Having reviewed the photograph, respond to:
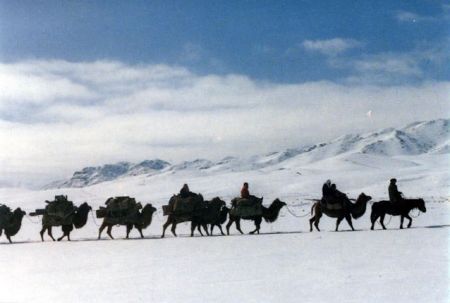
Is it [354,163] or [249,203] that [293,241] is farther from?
[354,163]

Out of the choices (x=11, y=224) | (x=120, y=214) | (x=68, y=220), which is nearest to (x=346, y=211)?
(x=120, y=214)

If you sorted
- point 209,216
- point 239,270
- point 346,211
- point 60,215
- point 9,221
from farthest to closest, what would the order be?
point 209,216 → point 346,211 → point 9,221 → point 60,215 → point 239,270

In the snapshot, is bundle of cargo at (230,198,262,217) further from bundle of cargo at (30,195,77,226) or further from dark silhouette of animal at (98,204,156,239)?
bundle of cargo at (30,195,77,226)

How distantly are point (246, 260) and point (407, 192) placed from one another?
168 ft

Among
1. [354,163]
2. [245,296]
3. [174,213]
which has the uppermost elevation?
[354,163]

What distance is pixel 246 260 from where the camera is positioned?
39.0 ft

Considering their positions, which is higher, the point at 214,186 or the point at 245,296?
the point at 214,186

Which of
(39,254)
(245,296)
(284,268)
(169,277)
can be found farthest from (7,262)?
(245,296)

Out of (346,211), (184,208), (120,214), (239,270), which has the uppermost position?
(184,208)

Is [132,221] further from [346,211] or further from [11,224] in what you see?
[346,211]

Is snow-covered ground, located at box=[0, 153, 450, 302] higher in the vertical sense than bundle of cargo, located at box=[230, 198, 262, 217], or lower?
lower

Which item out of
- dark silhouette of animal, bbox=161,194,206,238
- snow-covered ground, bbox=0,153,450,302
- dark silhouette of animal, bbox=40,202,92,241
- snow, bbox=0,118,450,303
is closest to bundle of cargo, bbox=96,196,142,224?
dark silhouette of animal, bbox=40,202,92,241

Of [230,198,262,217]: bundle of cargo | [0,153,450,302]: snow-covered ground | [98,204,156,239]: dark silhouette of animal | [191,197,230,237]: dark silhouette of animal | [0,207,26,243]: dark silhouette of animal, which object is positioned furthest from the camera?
[230,198,262,217]: bundle of cargo

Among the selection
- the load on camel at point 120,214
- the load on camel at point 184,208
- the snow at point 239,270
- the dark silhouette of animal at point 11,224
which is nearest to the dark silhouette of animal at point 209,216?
the load on camel at point 184,208
